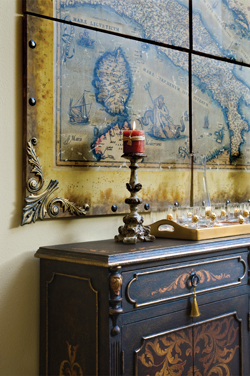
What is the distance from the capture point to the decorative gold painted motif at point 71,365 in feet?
7.09

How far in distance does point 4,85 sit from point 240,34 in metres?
2.47

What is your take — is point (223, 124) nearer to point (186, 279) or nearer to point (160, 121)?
point (160, 121)

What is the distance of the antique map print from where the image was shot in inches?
105

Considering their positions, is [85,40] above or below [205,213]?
above

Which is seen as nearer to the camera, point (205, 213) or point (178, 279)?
point (178, 279)

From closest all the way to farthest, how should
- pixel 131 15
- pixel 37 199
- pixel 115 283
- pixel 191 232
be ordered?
pixel 115 283, pixel 37 199, pixel 191 232, pixel 131 15

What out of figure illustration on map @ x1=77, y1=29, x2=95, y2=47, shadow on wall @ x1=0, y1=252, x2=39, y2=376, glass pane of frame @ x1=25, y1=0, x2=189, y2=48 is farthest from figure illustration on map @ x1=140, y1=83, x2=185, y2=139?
shadow on wall @ x1=0, y1=252, x2=39, y2=376

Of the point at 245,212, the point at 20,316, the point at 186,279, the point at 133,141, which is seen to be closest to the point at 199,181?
the point at 245,212

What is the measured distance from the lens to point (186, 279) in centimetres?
237

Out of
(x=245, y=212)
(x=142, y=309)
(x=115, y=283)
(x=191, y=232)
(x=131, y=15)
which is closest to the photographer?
(x=115, y=283)

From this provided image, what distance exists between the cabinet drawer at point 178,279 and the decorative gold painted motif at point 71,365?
407 millimetres

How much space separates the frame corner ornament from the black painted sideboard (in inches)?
9.1

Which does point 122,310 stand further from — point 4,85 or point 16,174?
point 4,85

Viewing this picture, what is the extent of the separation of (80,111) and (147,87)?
2.15 feet
